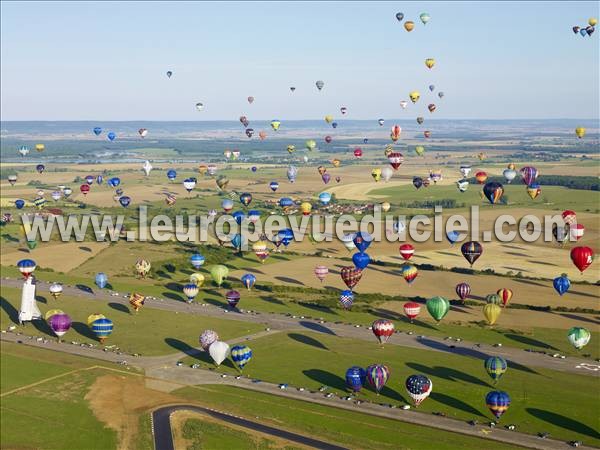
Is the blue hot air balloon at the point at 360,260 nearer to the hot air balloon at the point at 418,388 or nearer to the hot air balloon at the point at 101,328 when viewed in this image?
the hot air balloon at the point at 101,328

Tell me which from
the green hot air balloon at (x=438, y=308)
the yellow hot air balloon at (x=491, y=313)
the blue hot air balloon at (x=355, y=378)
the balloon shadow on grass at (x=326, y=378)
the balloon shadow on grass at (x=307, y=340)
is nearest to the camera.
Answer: the blue hot air balloon at (x=355, y=378)

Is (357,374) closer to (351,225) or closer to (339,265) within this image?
(339,265)

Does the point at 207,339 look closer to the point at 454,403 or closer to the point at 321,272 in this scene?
the point at 454,403

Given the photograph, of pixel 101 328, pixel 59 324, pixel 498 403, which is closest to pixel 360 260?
pixel 101 328

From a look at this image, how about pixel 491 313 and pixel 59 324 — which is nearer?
pixel 59 324

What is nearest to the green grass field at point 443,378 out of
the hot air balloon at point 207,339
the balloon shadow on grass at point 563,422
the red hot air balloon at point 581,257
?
the balloon shadow on grass at point 563,422

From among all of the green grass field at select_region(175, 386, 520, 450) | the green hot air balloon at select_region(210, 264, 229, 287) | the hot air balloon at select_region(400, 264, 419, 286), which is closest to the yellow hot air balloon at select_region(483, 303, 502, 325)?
the hot air balloon at select_region(400, 264, 419, 286)
